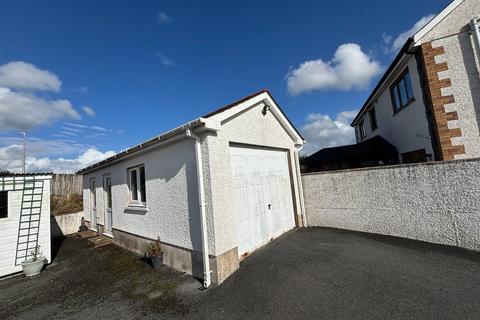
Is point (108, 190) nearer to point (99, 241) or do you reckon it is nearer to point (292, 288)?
point (99, 241)

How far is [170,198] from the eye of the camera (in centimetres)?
586

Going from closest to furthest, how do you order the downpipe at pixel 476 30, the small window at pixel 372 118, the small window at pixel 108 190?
the downpipe at pixel 476 30
the small window at pixel 108 190
the small window at pixel 372 118

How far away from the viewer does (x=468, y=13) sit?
6758mm

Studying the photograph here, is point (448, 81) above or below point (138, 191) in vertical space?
above

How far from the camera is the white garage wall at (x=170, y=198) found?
5.26m

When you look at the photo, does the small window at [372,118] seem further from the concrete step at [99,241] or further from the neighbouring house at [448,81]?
the concrete step at [99,241]

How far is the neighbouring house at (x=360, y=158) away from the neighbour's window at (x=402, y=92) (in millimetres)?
2076

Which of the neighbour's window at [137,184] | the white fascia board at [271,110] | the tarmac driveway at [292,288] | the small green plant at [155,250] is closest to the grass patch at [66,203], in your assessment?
the neighbour's window at [137,184]

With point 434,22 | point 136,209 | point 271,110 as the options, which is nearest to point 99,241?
point 136,209

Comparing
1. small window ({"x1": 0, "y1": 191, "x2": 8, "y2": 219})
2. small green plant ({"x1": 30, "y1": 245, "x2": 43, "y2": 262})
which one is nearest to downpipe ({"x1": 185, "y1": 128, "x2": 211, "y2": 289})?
small green plant ({"x1": 30, "y1": 245, "x2": 43, "y2": 262})

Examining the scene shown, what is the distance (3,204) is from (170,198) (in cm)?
627

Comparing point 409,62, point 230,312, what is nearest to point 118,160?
point 230,312

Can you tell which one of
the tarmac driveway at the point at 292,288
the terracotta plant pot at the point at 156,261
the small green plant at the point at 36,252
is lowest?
the tarmac driveway at the point at 292,288

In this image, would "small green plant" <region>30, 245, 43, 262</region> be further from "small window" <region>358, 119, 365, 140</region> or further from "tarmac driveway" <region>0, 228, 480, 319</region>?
"small window" <region>358, 119, 365, 140</region>
